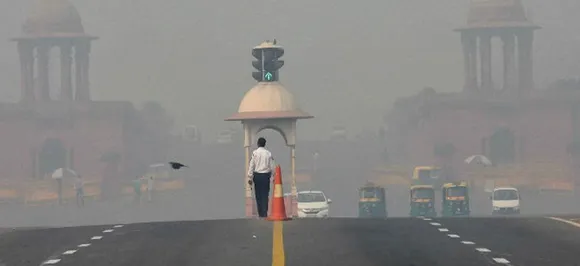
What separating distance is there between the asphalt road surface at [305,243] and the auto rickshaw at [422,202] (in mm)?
60857

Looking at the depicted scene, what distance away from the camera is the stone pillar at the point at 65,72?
177500 millimetres

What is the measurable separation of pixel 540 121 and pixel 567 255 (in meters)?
131

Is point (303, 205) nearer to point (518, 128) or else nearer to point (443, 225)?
point (443, 225)

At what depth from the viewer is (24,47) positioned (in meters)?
179

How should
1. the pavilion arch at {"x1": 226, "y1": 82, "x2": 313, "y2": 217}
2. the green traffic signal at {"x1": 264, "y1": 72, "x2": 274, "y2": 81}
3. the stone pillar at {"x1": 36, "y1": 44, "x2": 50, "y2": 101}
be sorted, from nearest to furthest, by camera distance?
1. the pavilion arch at {"x1": 226, "y1": 82, "x2": 313, "y2": 217}
2. the green traffic signal at {"x1": 264, "y1": 72, "x2": 274, "y2": 81}
3. the stone pillar at {"x1": 36, "y1": 44, "x2": 50, "y2": 101}

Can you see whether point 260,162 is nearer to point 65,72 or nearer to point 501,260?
point 501,260

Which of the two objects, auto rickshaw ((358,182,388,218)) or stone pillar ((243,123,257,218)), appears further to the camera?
auto rickshaw ((358,182,388,218))

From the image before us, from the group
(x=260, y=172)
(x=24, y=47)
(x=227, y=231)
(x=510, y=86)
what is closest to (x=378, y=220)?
(x=260, y=172)

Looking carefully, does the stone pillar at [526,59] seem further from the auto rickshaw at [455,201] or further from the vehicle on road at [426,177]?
the auto rickshaw at [455,201]

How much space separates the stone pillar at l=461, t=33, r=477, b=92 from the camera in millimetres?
171875

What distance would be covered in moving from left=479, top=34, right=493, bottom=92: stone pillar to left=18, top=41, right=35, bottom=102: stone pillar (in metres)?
44.5

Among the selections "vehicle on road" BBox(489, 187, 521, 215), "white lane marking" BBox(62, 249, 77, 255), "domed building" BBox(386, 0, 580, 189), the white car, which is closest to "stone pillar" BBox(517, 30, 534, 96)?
"domed building" BBox(386, 0, 580, 189)

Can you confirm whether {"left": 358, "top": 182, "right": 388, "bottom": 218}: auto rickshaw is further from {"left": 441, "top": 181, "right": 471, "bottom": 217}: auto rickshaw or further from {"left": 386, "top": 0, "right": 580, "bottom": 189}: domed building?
{"left": 386, "top": 0, "right": 580, "bottom": 189}: domed building

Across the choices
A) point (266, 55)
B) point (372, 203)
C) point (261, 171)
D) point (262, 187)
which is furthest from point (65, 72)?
point (261, 171)
